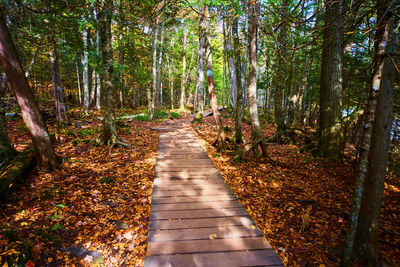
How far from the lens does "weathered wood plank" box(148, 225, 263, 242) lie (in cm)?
328

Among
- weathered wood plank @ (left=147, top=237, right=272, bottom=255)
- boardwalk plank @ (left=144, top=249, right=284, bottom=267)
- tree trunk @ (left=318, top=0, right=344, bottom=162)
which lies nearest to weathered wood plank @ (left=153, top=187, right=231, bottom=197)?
weathered wood plank @ (left=147, top=237, right=272, bottom=255)

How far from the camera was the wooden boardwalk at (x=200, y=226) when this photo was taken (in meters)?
2.90

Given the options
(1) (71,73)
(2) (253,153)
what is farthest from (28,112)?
(1) (71,73)

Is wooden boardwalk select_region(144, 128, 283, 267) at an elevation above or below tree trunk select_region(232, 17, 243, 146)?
below

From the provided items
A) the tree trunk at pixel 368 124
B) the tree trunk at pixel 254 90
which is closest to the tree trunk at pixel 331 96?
the tree trunk at pixel 254 90

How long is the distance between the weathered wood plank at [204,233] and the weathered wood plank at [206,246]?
0.30 feet

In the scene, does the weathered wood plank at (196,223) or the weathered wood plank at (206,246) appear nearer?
the weathered wood plank at (206,246)

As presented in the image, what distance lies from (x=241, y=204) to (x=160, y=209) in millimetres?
1950

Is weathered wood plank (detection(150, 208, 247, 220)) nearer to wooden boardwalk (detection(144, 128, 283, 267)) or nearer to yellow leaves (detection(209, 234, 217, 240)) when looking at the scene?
wooden boardwalk (detection(144, 128, 283, 267))

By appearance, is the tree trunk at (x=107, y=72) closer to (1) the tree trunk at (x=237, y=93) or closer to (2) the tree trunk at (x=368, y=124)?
(1) the tree trunk at (x=237, y=93)

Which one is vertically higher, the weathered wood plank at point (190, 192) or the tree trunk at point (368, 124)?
the tree trunk at point (368, 124)

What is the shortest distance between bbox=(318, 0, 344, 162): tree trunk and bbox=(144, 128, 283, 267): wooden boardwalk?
440cm

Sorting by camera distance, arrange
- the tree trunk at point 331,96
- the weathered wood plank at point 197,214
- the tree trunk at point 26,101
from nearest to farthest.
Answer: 1. the weathered wood plank at point 197,214
2. the tree trunk at point 26,101
3. the tree trunk at point 331,96

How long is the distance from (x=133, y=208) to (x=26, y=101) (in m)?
4.04
